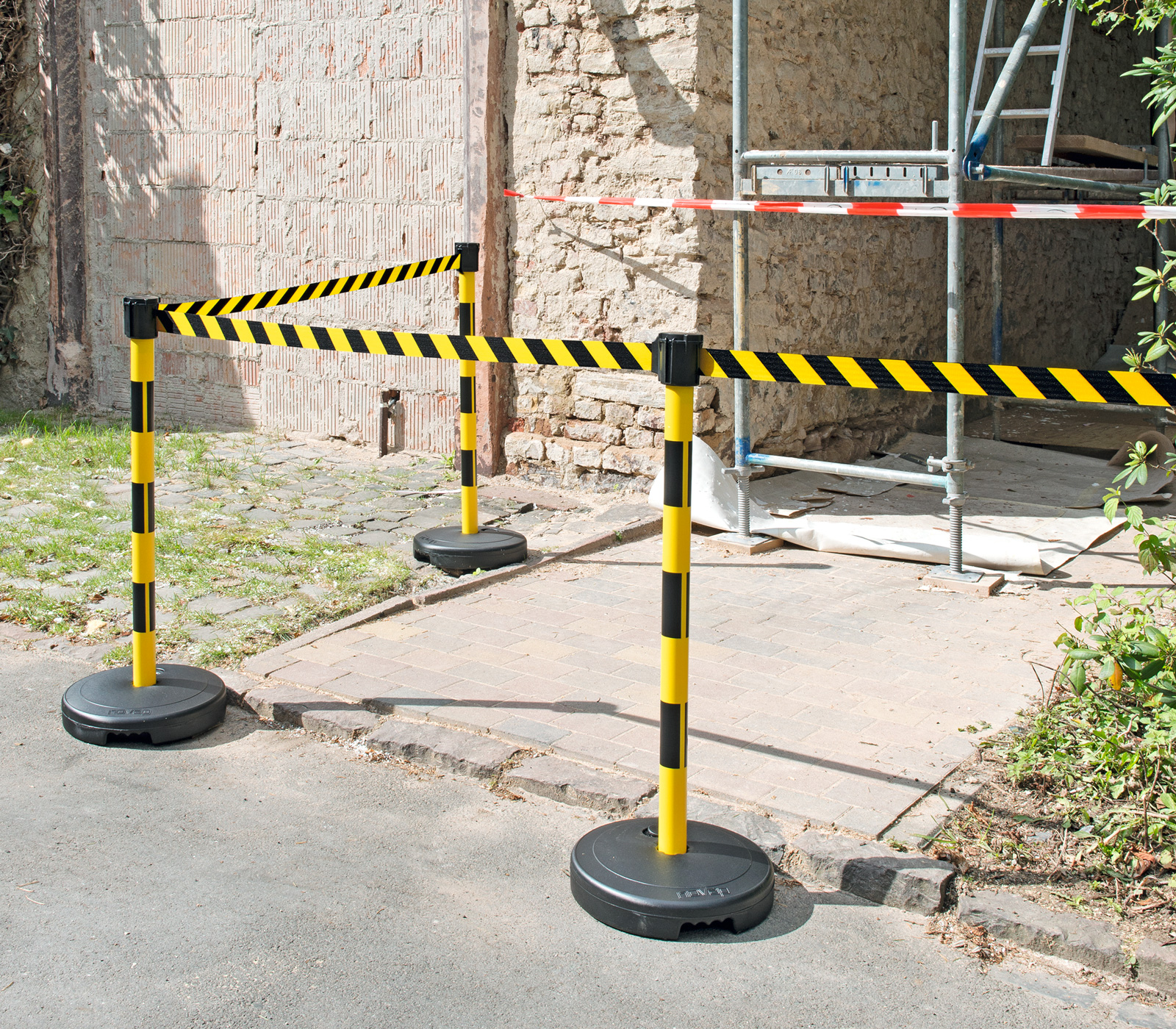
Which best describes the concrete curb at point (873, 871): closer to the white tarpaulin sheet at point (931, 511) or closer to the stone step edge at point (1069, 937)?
the stone step edge at point (1069, 937)

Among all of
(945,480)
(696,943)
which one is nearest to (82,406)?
(945,480)

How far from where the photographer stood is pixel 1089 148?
8.02m

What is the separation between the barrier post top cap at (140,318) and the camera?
4047 mm

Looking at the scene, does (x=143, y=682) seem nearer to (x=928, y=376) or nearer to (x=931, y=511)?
(x=928, y=376)

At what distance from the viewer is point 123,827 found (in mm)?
3562

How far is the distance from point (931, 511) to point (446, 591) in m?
2.97

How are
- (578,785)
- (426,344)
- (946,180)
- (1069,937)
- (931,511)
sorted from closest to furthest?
(1069,937), (578,785), (426,344), (946,180), (931,511)

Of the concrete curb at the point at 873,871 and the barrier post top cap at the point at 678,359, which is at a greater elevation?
the barrier post top cap at the point at 678,359

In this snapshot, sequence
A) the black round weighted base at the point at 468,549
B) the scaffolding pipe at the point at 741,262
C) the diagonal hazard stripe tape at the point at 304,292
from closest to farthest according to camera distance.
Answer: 1. the diagonal hazard stripe tape at the point at 304,292
2. the black round weighted base at the point at 468,549
3. the scaffolding pipe at the point at 741,262

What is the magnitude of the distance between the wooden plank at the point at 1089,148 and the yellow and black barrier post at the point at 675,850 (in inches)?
210

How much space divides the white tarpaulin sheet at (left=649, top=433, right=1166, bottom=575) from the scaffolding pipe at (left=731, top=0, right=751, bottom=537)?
338 millimetres

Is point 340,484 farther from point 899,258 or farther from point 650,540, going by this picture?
point 899,258

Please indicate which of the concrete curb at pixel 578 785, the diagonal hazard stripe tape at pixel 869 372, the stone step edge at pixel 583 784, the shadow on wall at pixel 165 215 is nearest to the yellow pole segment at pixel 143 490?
the stone step edge at pixel 583 784

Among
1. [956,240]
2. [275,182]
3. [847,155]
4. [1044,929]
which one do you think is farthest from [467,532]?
[275,182]
